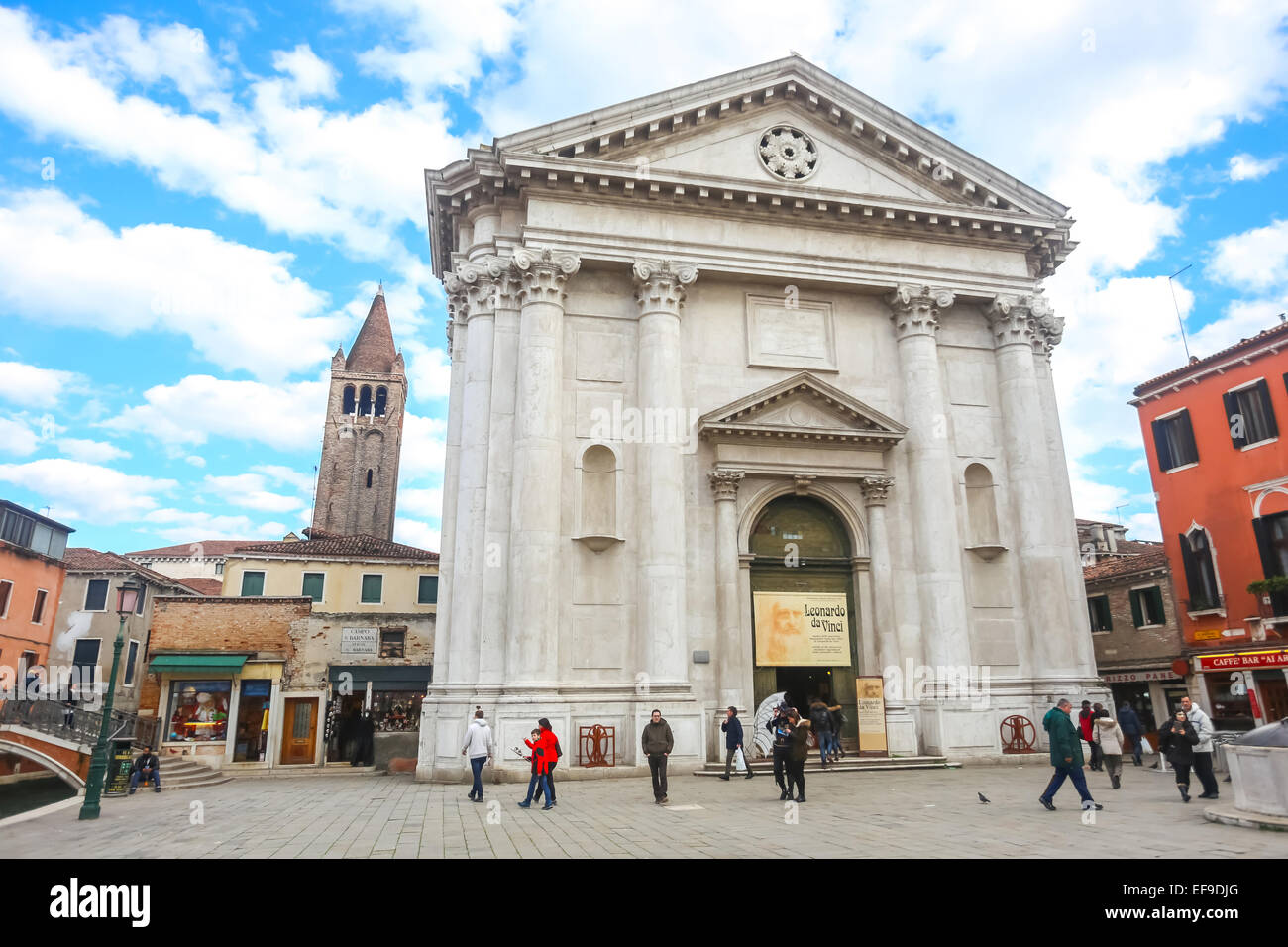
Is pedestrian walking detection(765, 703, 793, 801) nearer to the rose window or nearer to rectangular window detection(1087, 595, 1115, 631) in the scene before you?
the rose window

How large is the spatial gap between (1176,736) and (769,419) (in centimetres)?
1155

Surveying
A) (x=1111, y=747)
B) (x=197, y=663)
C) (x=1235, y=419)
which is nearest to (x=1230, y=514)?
(x=1235, y=419)

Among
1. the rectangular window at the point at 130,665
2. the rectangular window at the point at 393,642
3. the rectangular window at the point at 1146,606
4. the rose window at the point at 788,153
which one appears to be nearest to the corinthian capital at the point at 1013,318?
the rose window at the point at 788,153

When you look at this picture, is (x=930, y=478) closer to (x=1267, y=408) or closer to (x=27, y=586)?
(x=1267, y=408)

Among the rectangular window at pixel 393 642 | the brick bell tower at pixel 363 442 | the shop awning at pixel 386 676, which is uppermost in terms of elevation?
the brick bell tower at pixel 363 442

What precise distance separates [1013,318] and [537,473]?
14.5m

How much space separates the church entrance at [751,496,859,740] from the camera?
21328 mm

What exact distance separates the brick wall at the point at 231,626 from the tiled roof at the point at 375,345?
4854cm

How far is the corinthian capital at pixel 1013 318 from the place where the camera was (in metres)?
24.2

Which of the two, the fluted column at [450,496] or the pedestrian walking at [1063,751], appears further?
the fluted column at [450,496]

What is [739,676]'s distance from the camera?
2041cm

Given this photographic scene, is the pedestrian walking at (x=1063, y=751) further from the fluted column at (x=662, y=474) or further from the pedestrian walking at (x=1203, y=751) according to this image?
the fluted column at (x=662, y=474)

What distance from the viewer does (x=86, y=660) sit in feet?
132

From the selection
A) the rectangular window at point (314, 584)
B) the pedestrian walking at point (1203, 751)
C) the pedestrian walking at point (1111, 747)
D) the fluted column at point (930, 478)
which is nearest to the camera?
the pedestrian walking at point (1203, 751)
